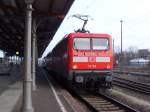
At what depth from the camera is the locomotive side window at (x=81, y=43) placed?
22375 millimetres

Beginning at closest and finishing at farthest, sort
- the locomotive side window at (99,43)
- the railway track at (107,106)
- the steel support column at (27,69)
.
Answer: the steel support column at (27,69) < the railway track at (107,106) < the locomotive side window at (99,43)

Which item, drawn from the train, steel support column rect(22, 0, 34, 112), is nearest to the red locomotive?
the train

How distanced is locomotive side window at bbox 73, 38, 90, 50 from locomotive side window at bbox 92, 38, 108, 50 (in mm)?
299

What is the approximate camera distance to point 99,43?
22641mm

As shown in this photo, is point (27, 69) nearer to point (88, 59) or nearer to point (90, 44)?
point (88, 59)

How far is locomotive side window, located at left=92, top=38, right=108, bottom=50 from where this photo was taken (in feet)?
73.8

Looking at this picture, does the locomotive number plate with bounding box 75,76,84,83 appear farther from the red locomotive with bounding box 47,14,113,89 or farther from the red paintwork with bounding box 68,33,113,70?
the red paintwork with bounding box 68,33,113,70

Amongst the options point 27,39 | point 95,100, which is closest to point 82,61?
point 95,100

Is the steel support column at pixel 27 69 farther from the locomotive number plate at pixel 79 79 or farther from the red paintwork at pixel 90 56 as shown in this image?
the red paintwork at pixel 90 56

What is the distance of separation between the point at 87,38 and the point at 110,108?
Answer: 21.0 ft

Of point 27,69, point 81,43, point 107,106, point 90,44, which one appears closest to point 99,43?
point 90,44

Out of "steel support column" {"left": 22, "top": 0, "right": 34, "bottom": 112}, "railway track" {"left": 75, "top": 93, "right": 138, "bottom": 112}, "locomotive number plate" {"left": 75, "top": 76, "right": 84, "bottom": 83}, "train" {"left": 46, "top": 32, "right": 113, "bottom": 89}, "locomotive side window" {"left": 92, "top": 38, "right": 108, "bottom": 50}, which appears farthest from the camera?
"locomotive side window" {"left": 92, "top": 38, "right": 108, "bottom": 50}

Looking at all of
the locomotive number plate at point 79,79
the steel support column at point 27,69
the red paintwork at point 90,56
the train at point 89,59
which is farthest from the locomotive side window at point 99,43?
the steel support column at point 27,69

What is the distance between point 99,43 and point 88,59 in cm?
108
